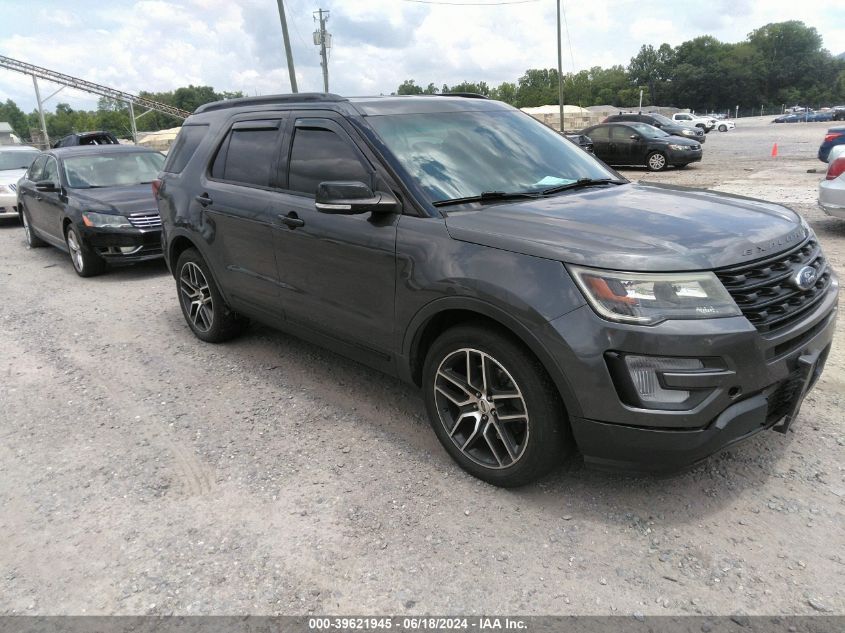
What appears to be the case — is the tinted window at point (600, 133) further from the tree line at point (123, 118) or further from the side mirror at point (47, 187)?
the tree line at point (123, 118)

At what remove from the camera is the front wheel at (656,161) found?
18.5m

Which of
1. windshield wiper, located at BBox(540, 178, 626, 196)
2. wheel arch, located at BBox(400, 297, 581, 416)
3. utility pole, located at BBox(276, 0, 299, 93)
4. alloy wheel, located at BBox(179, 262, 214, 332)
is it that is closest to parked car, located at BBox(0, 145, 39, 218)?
utility pole, located at BBox(276, 0, 299, 93)

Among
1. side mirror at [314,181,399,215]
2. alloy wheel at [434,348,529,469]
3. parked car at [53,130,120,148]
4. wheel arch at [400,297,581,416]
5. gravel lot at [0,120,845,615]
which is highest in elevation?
parked car at [53,130,120,148]

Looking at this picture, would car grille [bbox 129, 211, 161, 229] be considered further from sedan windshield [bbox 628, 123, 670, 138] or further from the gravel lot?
sedan windshield [bbox 628, 123, 670, 138]

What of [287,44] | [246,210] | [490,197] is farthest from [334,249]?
[287,44]

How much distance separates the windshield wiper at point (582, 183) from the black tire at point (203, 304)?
2.82 m

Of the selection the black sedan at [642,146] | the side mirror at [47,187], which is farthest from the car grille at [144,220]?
the black sedan at [642,146]

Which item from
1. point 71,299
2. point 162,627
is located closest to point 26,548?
point 162,627

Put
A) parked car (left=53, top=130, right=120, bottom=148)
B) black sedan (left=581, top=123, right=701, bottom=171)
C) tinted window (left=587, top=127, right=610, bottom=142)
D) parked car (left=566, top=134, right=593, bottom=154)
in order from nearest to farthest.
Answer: parked car (left=566, top=134, right=593, bottom=154) → black sedan (left=581, top=123, right=701, bottom=171) → tinted window (left=587, top=127, right=610, bottom=142) → parked car (left=53, top=130, right=120, bottom=148)

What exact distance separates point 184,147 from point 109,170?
15.3ft

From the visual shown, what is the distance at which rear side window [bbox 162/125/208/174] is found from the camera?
16.7ft

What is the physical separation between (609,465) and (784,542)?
0.80m

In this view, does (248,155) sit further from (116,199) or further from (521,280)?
(116,199)

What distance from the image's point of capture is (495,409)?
2996 millimetres
